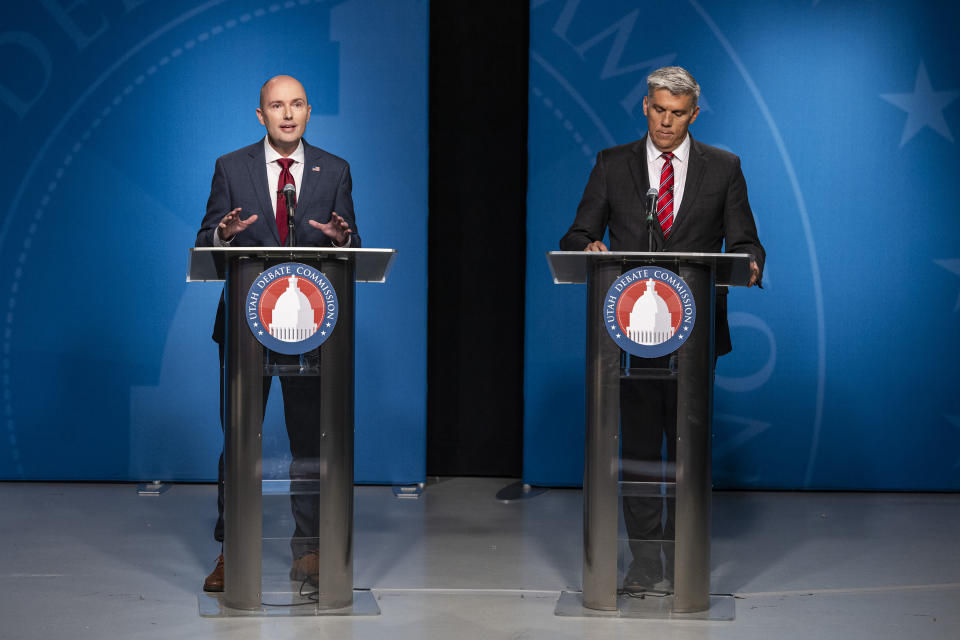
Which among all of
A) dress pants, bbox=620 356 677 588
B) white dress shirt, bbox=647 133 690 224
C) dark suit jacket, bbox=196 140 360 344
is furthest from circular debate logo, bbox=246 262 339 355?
white dress shirt, bbox=647 133 690 224

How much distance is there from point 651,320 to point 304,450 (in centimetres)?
109

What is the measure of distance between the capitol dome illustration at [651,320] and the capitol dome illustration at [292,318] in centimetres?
94

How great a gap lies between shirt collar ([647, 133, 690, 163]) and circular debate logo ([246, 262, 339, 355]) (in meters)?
1.27

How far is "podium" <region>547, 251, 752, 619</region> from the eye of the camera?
3176mm

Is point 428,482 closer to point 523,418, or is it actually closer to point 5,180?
point 523,418

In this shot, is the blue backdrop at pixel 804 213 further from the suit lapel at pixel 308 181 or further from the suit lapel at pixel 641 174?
the suit lapel at pixel 308 181

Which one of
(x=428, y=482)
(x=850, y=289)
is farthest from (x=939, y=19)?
(x=428, y=482)

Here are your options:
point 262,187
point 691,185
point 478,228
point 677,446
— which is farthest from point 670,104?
point 478,228

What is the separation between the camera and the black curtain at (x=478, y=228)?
550cm

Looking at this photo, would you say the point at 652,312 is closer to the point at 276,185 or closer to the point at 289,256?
the point at 289,256

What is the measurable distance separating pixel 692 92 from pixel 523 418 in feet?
7.56

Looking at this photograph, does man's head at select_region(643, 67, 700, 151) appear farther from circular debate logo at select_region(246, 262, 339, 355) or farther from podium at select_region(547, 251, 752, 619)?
circular debate logo at select_region(246, 262, 339, 355)

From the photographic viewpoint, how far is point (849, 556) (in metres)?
4.03

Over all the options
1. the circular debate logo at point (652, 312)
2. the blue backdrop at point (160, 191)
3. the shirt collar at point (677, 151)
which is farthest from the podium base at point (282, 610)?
the blue backdrop at point (160, 191)
